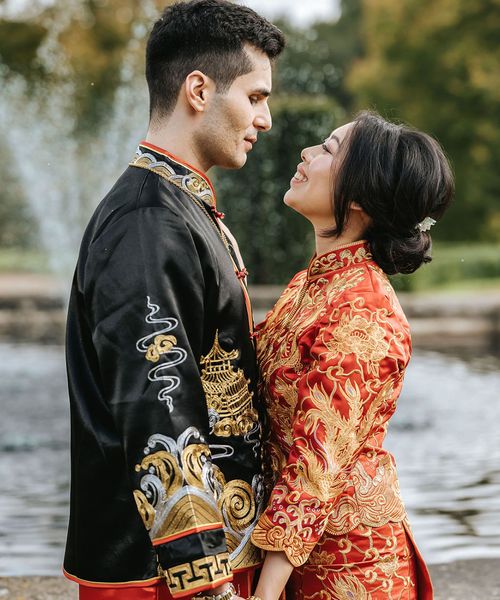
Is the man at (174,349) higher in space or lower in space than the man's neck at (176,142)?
lower

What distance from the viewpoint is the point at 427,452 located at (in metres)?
7.72

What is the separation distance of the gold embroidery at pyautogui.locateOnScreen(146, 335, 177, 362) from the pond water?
304 cm

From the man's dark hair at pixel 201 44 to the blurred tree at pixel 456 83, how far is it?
909 inches

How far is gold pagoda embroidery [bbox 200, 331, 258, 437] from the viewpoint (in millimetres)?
2178

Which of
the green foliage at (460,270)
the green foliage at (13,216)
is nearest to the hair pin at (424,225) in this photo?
the green foliage at (460,270)

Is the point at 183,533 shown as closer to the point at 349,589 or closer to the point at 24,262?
the point at 349,589

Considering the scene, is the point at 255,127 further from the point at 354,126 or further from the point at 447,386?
the point at 447,386

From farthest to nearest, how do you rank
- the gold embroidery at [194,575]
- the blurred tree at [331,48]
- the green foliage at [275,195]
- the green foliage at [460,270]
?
the blurred tree at [331,48]
the green foliage at [460,270]
the green foliage at [275,195]
the gold embroidery at [194,575]

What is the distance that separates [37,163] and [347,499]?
23.5m

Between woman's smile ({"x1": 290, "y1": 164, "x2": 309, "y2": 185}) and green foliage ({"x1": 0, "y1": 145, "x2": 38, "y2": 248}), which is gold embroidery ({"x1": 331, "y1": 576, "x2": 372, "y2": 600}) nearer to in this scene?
woman's smile ({"x1": 290, "y1": 164, "x2": 309, "y2": 185})

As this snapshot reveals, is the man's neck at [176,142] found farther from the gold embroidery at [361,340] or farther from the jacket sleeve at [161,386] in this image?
the gold embroidery at [361,340]

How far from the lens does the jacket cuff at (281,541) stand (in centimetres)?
215

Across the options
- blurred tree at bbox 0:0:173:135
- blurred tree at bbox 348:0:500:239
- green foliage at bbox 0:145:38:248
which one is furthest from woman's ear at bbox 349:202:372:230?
blurred tree at bbox 0:0:173:135

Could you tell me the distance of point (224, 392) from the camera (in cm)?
220
